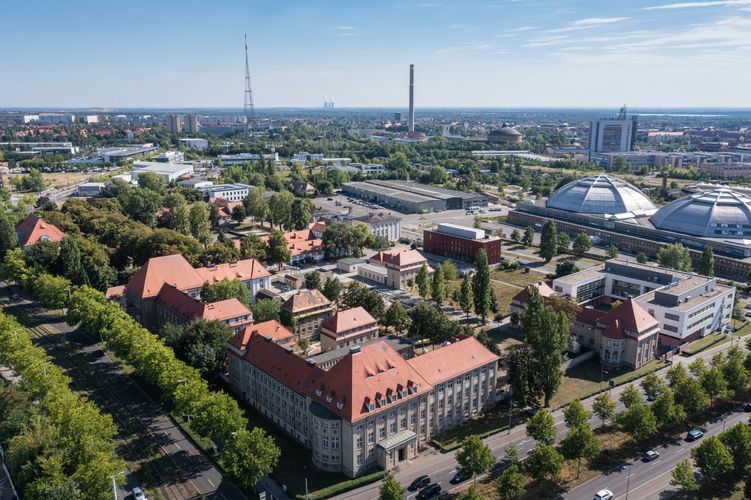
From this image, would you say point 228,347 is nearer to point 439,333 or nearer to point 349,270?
point 439,333

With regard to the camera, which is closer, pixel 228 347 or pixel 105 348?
pixel 228 347

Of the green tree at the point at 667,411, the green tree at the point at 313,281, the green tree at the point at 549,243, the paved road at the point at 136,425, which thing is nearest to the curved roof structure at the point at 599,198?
the green tree at the point at 549,243

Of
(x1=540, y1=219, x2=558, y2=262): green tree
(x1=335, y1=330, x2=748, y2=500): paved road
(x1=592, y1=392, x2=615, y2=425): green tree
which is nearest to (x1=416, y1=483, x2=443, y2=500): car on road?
(x1=335, y1=330, x2=748, y2=500): paved road

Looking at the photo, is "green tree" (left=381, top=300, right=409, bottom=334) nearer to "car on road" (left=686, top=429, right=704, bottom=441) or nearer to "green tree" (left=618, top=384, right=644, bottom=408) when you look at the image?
"green tree" (left=618, top=384, right=644, bottom=408)

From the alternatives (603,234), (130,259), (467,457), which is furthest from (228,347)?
(603,234)

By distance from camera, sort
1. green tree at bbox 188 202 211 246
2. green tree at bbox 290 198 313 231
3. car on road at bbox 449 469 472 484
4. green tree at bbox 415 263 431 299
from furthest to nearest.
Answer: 1. green tree at bbox 290 198 313 231
2. green tree at bbox 188 202 211 246
3. green tree at bbox 415 263 431 299
4. car on road at bbox 449 469 472 484

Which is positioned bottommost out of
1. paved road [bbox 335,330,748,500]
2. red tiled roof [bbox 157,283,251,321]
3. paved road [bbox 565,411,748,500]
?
paved road [bbox 565,411,748,500]
